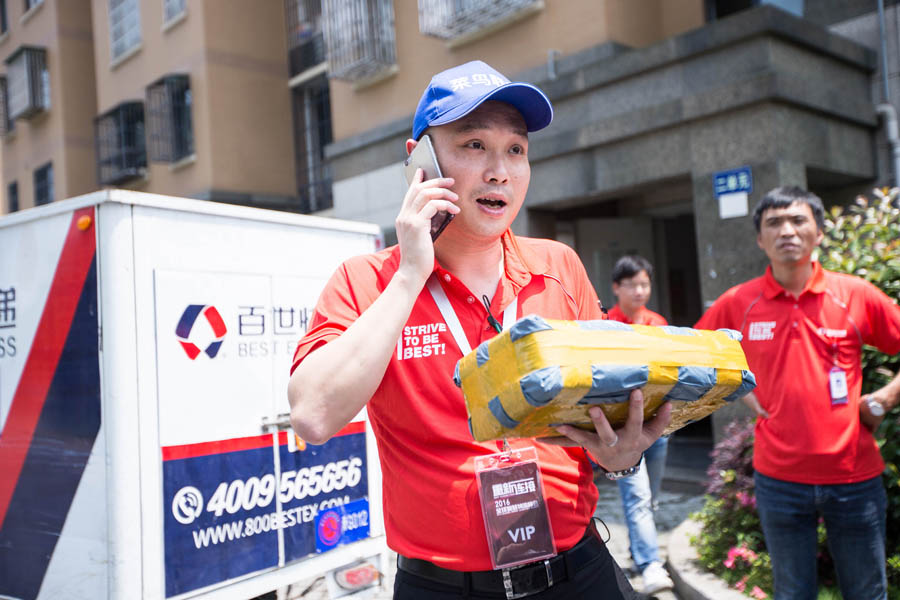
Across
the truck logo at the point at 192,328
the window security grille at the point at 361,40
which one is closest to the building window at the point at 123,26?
the window security grille at the point at 361,40

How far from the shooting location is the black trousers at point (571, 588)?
1614 mm

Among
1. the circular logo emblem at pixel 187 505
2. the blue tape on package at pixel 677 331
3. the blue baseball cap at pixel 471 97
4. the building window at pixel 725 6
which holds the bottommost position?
the circular logo emblem at pixel 187 505

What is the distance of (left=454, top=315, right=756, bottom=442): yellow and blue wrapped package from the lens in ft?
4.10

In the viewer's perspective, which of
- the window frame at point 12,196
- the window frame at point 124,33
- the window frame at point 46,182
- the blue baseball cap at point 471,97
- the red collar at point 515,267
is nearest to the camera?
the blue baseball cap at point 471,97

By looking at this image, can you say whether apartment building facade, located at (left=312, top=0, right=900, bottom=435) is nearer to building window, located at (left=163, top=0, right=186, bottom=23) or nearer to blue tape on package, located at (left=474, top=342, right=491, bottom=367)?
building window, located at (left=163, top=0, right=186, bottom=23)

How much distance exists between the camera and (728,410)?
730 centimetres

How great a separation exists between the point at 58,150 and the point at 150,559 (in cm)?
1915

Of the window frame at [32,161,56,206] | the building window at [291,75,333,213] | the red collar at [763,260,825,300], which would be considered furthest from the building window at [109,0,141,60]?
the red collar at [763,260,825,300]

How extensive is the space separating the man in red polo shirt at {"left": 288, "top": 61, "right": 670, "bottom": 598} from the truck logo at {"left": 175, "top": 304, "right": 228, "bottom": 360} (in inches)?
83.8

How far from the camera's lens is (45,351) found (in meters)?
3.64

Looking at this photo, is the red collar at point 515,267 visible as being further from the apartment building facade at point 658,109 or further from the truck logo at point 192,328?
the apartment building facade at point 658,109

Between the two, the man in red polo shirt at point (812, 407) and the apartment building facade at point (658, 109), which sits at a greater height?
the apartment building facade at point (658, 109)

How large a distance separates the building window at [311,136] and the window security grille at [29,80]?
8.63 meters

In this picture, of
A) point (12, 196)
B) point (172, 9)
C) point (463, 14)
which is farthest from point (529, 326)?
point (12, 196)
